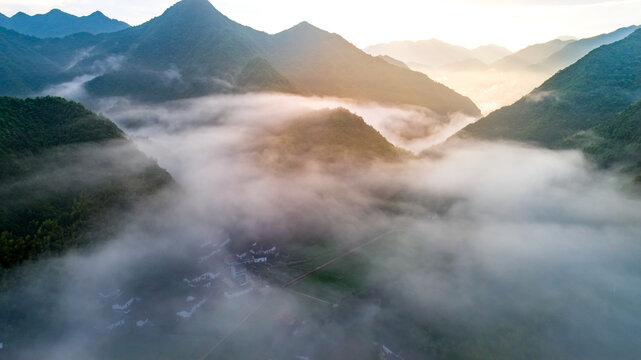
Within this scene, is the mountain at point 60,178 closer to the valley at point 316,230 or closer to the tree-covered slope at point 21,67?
the valley at point 316,230

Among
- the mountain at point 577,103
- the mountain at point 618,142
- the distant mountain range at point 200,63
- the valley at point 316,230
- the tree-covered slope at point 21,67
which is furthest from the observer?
the distant mountain range at point 200,63

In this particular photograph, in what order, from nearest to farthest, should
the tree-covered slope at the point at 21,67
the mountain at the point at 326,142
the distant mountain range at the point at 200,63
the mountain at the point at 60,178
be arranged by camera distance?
the mountain at the point at 60,178 → the mountain at the point at 326,142 → the tree-covered slope at the point at 21,67 → the distant mountain range at the point at 200,63

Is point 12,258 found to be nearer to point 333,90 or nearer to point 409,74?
point 333,90

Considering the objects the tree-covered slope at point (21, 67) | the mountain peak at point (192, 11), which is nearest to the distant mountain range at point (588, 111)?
the mountain peak at point (192, 11)

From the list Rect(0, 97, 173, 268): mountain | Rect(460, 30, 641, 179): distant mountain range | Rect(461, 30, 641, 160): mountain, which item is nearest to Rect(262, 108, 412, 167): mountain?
Rect(0, 97, 173, 268): mountain

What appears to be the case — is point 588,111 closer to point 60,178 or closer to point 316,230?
point 316,230

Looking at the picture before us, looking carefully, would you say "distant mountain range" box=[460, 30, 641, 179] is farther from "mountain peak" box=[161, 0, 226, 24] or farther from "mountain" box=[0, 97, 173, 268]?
"mountain peak" box=[161, 0, 226, 24]

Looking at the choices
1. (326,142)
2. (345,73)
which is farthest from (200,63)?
(326,142)

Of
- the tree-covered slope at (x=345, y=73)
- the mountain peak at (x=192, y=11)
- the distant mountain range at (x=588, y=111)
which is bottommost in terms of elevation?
the distant mountain range at (x=588, y=111)
